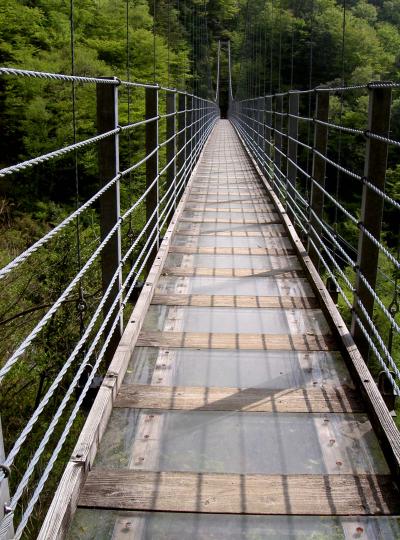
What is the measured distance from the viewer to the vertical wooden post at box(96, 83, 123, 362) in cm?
201

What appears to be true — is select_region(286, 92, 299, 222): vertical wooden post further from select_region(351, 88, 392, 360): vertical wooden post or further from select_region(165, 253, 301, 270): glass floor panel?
select_region(351, 88, 392, 360): vertical wooden post

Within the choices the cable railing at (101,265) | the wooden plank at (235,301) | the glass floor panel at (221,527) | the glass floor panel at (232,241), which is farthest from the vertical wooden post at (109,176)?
the glass floor panel at (232,241)

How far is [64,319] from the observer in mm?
5496

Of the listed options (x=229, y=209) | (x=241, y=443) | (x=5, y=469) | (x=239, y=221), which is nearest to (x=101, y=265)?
(x=241, y=443)

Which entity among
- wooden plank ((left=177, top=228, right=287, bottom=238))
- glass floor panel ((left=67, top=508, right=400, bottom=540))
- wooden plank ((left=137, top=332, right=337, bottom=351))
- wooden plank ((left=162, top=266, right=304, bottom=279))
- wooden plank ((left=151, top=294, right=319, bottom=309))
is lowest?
glass floor panel ((left=67, top=508, right=400, bottom=540))

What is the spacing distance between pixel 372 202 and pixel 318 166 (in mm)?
1131

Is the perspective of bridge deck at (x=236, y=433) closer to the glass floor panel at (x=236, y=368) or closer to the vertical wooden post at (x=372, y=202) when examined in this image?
the glass floor panel at (x=236, y=368)

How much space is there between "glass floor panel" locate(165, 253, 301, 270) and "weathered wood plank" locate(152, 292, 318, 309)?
55cm

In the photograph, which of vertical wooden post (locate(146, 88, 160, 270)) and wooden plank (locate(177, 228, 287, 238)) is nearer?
vertical wooden post (locate(146, 88, 160, 270))

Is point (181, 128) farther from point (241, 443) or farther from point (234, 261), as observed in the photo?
point (241, 443)

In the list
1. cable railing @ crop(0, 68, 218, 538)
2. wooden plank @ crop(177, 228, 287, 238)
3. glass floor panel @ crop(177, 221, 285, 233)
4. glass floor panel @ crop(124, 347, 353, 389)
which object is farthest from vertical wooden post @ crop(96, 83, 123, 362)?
glass floor panel @ crop(177, 221, 285, 233)

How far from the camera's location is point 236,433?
1.76 meters

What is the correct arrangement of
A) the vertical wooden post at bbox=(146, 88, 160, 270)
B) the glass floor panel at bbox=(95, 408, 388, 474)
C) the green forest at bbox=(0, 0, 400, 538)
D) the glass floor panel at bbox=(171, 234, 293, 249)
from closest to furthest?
the glass floor panel at bbox=(95, 408, 388, 474), the vertical wooden post at bbox=(146, 88, 160, 270), the glass floor panel at bbox=(171, 234, 293, 249), the green forest at bbox=(0, 0, 400, 538)

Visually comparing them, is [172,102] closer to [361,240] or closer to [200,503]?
[361,240]
